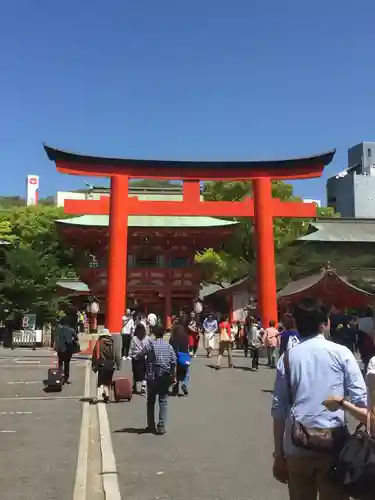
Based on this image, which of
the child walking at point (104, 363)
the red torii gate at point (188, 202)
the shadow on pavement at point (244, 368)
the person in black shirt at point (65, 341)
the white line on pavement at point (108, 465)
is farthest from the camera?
the red torii gate at point (188, 202)

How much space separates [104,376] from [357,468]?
29.6 feet

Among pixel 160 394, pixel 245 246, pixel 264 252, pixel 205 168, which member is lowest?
pixel 160 394

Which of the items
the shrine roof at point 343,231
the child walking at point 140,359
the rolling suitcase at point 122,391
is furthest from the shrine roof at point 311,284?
the rolling suitcase at point 122,391

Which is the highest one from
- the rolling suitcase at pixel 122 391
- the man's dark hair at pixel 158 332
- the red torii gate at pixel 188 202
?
the red torii gate at pixel 188 202

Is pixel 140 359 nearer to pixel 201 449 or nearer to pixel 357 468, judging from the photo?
pixel 201 449

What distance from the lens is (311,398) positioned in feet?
11.7

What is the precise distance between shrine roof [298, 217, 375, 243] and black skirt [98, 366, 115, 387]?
31.4 m

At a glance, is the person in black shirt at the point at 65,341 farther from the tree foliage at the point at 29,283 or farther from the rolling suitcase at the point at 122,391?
the tree foliage at the point at 29,283

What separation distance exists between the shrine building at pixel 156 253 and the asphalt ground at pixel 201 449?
912 inches

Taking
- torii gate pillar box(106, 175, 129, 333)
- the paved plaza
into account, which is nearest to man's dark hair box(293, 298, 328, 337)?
the paved plaza

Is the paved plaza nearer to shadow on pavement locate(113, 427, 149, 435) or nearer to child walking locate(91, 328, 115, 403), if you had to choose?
shadow on pavement locate(113, 427, 149, 435)

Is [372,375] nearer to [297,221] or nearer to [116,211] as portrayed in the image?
[116,211]

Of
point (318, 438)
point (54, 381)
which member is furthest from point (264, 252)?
point (318, 438)

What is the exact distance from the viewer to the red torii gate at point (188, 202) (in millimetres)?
24781
